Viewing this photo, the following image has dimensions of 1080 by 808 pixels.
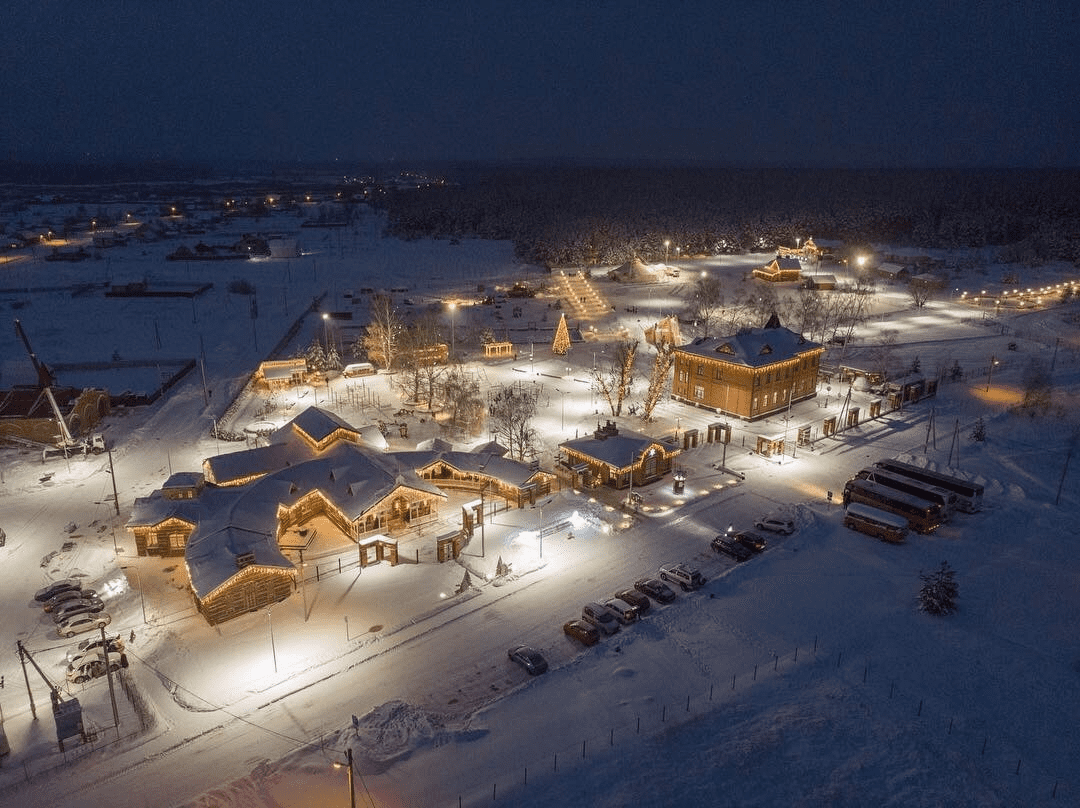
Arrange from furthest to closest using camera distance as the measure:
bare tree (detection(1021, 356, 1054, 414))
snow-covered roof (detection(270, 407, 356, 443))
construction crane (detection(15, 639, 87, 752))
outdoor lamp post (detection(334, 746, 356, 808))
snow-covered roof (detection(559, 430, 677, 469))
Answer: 1. bare tree (detection(1021, 356, 1054, 414))
2. snow-covered roof (detection(270, 407, 356, 443))
3. snow-covered roof (detection(559, 430, 677, 469))
4. construction crane (detection(15, 639, 87, 752))
5. outdoor lamp post (detection(334, 746, 356, 808))

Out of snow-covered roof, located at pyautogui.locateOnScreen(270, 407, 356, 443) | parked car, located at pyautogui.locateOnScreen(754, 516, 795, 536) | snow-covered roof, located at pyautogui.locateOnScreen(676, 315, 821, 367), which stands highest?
snow-covered roof, located at pyautogui.locateOnScreen(676, 315, 821, 367)

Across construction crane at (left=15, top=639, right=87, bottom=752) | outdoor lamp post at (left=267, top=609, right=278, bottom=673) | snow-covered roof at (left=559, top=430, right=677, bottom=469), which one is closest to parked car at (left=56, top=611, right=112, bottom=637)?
construction crane at (left=15, top=639, right=87, bottom=752)

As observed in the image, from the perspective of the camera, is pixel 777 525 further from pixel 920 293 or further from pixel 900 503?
pixel 920 293

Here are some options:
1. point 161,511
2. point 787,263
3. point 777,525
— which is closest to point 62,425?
point 161,511

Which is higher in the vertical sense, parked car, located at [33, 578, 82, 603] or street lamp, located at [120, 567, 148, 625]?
parked car, located at [33, 578, 82, 603]

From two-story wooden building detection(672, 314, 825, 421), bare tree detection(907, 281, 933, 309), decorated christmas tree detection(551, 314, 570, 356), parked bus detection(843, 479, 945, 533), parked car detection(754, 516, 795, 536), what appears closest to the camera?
parked car detection(754, 516, 795, 536)

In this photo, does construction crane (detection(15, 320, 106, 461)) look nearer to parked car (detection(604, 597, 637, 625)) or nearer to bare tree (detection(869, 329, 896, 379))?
parked car (detection(604, 597, 637, 625))

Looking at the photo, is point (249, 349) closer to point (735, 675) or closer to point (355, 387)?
point (355, 387)

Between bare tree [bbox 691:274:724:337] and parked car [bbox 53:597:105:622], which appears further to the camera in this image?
bare tree [bbox 691:274:724:337]
